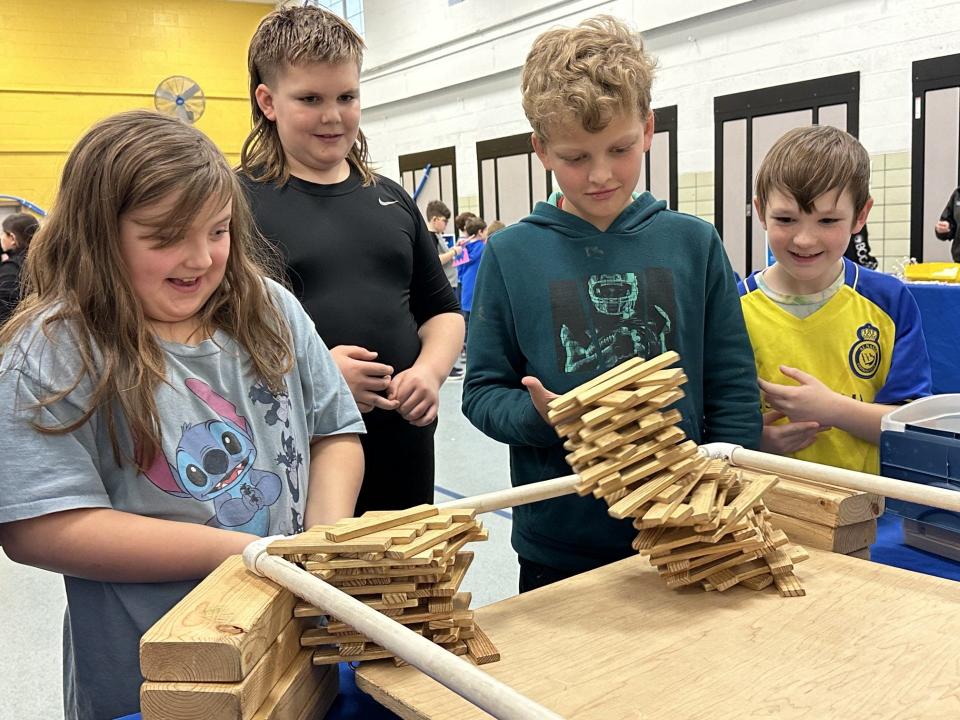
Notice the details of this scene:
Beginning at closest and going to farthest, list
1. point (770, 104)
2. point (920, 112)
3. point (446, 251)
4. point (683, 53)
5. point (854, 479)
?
point (854, 479)
point (920, 112)
point (770, 104)
point (683, 53)
point (446, 251)

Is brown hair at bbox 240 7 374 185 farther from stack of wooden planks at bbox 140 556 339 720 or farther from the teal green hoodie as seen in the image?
stack of wooden planks at bbox 140 556 339 720

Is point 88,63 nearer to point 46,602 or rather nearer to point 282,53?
point 46,602

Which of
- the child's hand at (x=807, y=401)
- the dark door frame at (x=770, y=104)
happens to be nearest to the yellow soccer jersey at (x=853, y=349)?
the child's hand at (x=807, y=401)

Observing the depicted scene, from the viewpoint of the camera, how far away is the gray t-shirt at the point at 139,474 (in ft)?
3.37

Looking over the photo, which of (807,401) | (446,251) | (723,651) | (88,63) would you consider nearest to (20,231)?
(446,251)

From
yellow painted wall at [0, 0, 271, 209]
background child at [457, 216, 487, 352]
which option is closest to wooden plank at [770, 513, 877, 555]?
background child at [457, 216, 487, 352]

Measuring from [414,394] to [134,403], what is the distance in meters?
0.64

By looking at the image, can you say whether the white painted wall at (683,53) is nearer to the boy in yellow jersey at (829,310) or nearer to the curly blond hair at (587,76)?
the boy in yellow jersey at (829,310)

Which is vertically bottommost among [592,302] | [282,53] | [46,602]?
[46,602]

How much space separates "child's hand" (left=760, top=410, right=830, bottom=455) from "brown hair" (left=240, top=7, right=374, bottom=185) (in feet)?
3.19

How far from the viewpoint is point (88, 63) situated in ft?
42.6

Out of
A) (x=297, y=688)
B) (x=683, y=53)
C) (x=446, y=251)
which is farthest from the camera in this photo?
(x=446, y=251)

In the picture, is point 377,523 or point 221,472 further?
point 221,472

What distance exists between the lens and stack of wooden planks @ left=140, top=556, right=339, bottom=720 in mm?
762
